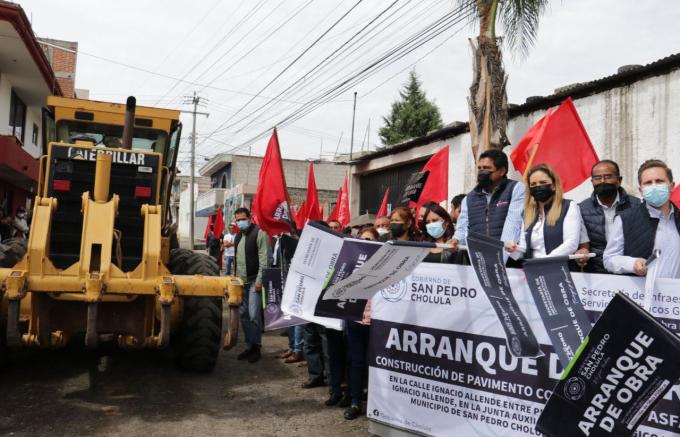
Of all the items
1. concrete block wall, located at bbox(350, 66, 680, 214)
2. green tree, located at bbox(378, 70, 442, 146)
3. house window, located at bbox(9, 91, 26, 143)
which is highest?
green tree, located at bbox(378, 70, 442, 146)

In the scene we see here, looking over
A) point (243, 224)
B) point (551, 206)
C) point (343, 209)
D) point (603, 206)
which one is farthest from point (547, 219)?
point (343, 209)

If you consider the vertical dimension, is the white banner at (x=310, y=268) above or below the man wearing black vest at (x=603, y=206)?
below

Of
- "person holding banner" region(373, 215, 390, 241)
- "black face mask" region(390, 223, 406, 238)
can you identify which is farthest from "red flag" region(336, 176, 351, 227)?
"black face mask" region(390, 223, 406, 238)

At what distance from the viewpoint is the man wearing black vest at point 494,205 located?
459 centimetres

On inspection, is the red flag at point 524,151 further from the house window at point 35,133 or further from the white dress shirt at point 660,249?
the house window at point 35,133

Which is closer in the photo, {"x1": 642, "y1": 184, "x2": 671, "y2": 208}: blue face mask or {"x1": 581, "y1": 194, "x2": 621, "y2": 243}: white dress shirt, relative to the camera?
{"x1": 642, "y1": 184, "x2": 671, "y2": 208}: blue face mask

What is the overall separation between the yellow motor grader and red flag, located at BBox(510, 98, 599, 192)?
4314 mm

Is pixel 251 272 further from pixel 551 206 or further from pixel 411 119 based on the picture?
pixel 411 119

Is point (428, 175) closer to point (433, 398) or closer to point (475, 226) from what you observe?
point (475, 226)

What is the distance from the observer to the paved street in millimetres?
4723

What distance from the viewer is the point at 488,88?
9.35 metres

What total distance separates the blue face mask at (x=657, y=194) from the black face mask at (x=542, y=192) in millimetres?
708

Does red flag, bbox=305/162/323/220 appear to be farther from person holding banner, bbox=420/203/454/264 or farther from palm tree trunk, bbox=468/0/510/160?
person holding banner, bbox=420/203/454/264

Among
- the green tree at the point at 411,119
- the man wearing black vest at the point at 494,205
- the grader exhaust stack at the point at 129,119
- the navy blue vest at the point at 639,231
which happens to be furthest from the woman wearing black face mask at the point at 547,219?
the green tree at the point at 411,119
